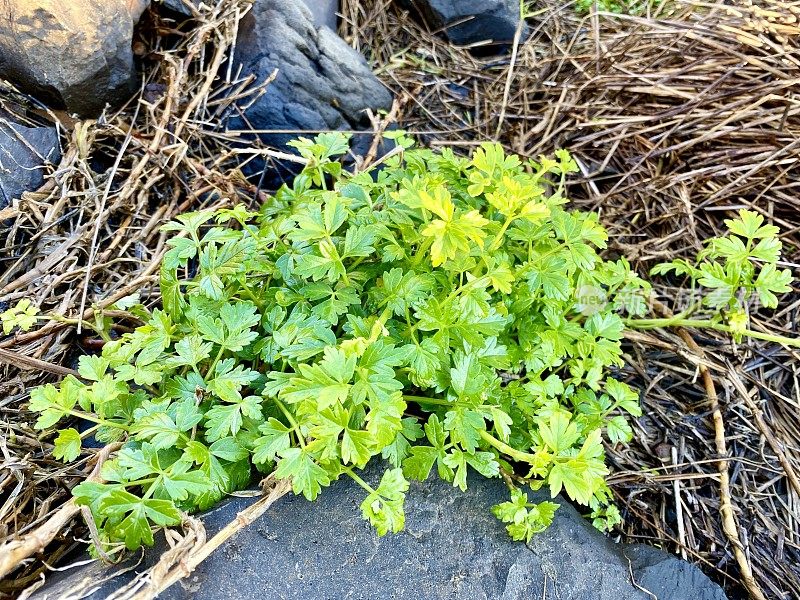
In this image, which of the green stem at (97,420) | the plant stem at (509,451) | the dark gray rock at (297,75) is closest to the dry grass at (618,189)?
the dark gray rock at (297,75)

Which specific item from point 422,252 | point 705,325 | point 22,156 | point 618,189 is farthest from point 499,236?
point 22,156

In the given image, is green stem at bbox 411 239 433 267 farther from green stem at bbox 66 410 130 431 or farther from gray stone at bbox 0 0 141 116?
gray stone at bbox 0 0 141 116

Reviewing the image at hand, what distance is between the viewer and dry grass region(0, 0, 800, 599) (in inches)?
91.4

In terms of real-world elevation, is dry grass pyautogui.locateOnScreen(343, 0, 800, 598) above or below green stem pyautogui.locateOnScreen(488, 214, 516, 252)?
below

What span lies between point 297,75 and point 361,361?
6.82ft

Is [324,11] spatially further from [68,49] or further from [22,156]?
[22,156]

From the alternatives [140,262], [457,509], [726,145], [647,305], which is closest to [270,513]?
[457,509]

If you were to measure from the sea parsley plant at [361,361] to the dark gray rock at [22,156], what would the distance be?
33.9 inches

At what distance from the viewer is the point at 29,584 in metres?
1.75

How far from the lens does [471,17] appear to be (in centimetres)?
395

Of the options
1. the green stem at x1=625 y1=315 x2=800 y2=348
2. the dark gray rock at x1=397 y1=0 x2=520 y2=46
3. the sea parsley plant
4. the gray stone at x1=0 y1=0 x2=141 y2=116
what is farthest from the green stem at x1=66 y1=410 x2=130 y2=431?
the dark gray rock at x1=397 y1=0 x2=520 y2=46

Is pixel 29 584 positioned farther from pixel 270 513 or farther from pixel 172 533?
pixel 270 513

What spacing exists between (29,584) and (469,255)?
1616 mm

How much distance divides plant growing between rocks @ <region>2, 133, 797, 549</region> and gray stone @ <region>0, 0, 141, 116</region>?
1266 mm
